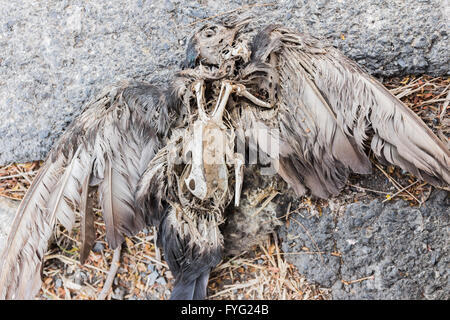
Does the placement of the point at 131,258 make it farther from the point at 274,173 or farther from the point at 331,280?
the point at 331,280

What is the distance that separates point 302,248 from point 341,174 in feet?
1.14

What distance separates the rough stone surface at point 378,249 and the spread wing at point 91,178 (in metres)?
0.69

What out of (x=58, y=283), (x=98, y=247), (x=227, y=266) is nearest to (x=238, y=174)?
(x=227, y=266)

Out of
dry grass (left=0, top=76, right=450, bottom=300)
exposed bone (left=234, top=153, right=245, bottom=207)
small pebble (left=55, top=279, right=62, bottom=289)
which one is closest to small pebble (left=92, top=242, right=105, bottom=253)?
dry grass (left=0, top=76, right=450, bottom=300)

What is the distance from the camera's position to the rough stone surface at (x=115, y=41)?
6.68 ft

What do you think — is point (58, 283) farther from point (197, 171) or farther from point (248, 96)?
point (248, 96)

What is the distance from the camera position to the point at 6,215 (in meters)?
2.02

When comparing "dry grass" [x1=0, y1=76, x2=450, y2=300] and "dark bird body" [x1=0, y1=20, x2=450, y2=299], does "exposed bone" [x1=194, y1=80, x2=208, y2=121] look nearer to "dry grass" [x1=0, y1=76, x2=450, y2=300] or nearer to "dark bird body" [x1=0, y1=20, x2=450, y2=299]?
"dark bird body" [x1=0, y1=20, x2=450, y2=299]

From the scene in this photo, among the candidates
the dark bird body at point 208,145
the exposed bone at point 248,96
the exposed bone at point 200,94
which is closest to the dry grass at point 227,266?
the dark bird body at point 208,145

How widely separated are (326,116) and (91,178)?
0.97 meters

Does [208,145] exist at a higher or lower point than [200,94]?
lower

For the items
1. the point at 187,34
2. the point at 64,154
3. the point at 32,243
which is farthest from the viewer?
the point at 187,34

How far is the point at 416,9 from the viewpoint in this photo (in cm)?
205

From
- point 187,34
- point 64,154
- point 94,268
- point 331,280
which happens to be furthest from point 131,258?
point 187,34
